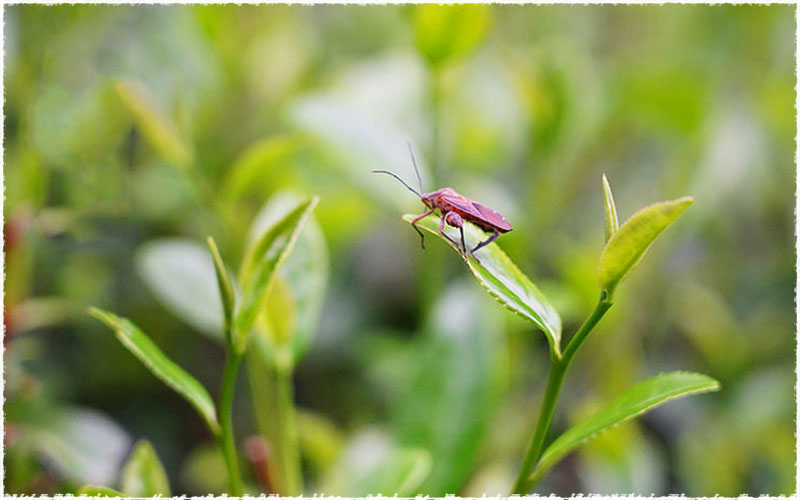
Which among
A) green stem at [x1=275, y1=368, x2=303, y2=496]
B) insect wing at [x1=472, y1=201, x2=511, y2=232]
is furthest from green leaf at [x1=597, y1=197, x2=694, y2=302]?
green stem at [x1=275, y1=368, x2=303, y2=496]

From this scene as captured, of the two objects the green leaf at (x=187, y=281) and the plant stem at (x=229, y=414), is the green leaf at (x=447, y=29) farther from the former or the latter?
the plant stem at (x=229, y=414)

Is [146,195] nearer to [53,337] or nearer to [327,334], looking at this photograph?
[53,337]

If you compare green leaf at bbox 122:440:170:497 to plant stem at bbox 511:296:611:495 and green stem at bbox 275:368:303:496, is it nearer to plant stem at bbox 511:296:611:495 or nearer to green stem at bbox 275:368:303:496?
green stem at bbox 275:368:303:496

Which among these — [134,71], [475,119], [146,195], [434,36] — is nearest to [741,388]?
[475,119]

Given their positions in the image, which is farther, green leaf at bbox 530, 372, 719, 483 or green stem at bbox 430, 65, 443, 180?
green stem at bbox 430, 65, 443, 180

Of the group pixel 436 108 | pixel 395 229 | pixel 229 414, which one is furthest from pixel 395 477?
pixel 395 229

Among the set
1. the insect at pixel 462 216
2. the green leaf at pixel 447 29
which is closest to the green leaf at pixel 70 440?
the insect at pixel 462 216

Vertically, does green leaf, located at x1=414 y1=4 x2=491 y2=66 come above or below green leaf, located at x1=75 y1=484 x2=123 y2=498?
above
